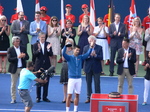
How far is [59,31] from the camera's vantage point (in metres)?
19.5

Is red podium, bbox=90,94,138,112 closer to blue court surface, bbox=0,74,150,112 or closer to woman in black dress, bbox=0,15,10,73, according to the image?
blue court surface, bbox=0,74,150,112

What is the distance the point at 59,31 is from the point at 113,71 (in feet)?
8.53

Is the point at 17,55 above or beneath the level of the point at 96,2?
beneath

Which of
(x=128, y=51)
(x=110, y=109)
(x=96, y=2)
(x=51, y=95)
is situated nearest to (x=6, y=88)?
(x=51, y=95)

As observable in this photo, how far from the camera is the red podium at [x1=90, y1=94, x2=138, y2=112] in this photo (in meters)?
12.9

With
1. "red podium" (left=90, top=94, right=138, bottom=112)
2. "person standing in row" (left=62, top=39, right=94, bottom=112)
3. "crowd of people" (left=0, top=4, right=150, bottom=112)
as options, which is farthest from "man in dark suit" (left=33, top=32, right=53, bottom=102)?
"red podium" (left=90, top=94, right=138, bottom=112)

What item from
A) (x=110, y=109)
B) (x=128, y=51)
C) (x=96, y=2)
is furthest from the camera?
(x=96, y=2)

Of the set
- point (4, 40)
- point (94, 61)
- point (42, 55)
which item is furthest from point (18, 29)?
point (94, 61)

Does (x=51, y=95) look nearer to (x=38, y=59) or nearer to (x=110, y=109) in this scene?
(x=38, y=59)

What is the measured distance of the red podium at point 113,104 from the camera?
12.9 meters

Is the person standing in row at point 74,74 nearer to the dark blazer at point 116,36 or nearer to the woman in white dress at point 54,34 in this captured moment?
the woman in white dress at point 54,34

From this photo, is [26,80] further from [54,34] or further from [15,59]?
[54,34]

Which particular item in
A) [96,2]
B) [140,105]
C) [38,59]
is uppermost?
[96,2]

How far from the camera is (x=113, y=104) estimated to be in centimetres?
1288
